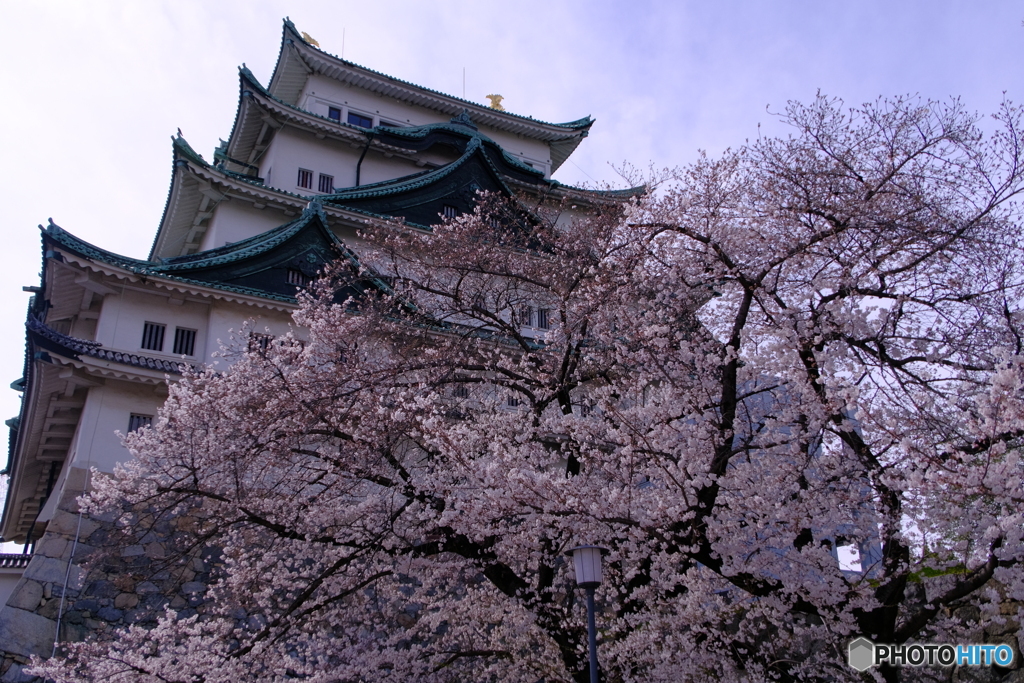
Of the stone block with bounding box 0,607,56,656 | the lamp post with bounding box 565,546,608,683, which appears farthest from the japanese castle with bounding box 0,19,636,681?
the lamp post with bounding box 565,546,608,683

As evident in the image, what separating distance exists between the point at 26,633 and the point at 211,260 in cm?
824

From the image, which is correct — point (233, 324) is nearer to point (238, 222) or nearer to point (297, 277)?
point (297, 277)

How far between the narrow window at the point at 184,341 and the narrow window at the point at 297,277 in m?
2.52

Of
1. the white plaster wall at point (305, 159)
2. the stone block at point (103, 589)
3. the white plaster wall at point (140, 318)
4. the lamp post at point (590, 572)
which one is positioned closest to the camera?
the lamp post at point (590, 572)

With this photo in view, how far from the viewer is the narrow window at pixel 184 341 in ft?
58.1

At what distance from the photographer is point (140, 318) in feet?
57.6

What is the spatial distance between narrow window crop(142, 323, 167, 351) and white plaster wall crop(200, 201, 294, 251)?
4.81 m

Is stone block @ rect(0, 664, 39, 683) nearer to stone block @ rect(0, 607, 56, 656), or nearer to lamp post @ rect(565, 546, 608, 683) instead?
Answer: stone block @ rect(0, 607, 56, 656)

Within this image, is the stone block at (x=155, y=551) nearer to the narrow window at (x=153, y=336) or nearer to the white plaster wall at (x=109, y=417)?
the white plaster wall at (x=109, y=417)

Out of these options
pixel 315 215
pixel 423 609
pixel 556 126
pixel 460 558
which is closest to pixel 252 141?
pixel 315 215

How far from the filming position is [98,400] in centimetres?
1619

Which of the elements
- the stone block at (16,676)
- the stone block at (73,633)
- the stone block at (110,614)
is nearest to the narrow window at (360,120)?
the stone block at (110,614)

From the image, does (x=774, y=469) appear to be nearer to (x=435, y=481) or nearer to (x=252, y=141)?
(x=435, y=481)

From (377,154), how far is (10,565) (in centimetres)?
1585
